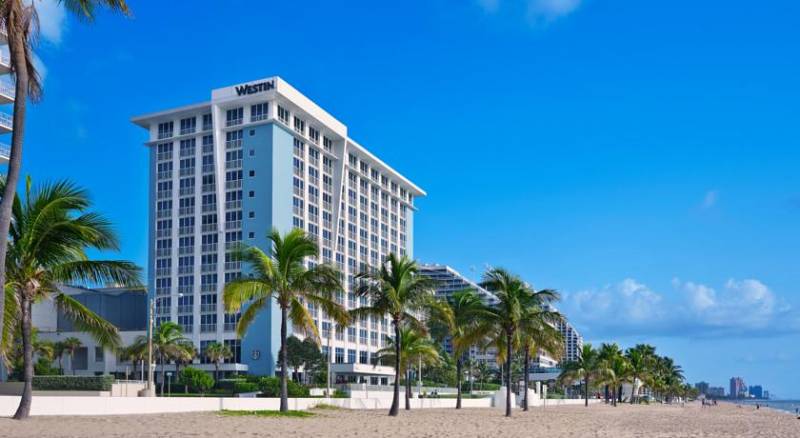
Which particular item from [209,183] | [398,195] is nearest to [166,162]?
[209,183]

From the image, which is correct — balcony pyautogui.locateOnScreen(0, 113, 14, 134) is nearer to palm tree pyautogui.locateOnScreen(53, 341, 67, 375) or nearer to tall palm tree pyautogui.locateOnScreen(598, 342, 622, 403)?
palm tree pyautogui.locateOnScreen(53, 341, 67, 375)

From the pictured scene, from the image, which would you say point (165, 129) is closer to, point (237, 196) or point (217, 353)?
point (237, 196)

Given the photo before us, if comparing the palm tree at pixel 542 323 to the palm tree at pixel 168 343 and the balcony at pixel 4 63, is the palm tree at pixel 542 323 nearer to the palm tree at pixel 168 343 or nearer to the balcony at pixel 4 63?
the balcony at pixel 4 63

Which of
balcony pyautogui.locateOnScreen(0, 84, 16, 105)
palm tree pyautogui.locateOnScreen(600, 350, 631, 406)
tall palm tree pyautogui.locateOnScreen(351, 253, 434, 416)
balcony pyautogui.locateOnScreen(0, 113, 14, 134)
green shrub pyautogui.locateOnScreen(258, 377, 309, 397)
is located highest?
balcony pyautogui.locateOnScreen(0, 84, 16, 105)

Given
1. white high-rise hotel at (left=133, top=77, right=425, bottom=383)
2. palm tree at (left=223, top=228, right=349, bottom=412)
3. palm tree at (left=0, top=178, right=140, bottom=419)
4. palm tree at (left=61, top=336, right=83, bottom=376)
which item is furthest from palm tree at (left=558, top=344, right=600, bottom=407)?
palm tree at (left=0, top=178, right=140, bottom=419)

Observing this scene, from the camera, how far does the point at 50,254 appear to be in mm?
25391

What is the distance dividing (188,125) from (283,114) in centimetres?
1404

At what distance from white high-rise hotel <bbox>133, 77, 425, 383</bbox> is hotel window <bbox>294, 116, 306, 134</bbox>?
5.2 inches

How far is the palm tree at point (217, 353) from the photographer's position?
9519 centimetres

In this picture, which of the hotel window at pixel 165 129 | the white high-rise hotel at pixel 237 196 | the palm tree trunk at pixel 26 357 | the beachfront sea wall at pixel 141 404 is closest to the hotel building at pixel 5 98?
the beachfront sea wall at pixel 141 404

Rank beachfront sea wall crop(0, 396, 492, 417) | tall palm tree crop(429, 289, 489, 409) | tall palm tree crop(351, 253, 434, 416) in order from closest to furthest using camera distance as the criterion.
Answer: beachfront sea wall crop(0, 396, 492, 417) → tall palm tree crop(351, 253, 434, 416) → tall palm tree crop(429, 289, 489, 409)

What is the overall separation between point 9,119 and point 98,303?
65.6 m

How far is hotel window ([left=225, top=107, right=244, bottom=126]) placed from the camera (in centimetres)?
10675

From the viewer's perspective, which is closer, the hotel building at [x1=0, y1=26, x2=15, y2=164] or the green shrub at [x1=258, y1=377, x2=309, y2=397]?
the hotel building at [x1=0, y1=26, x2=15, y2=164]
